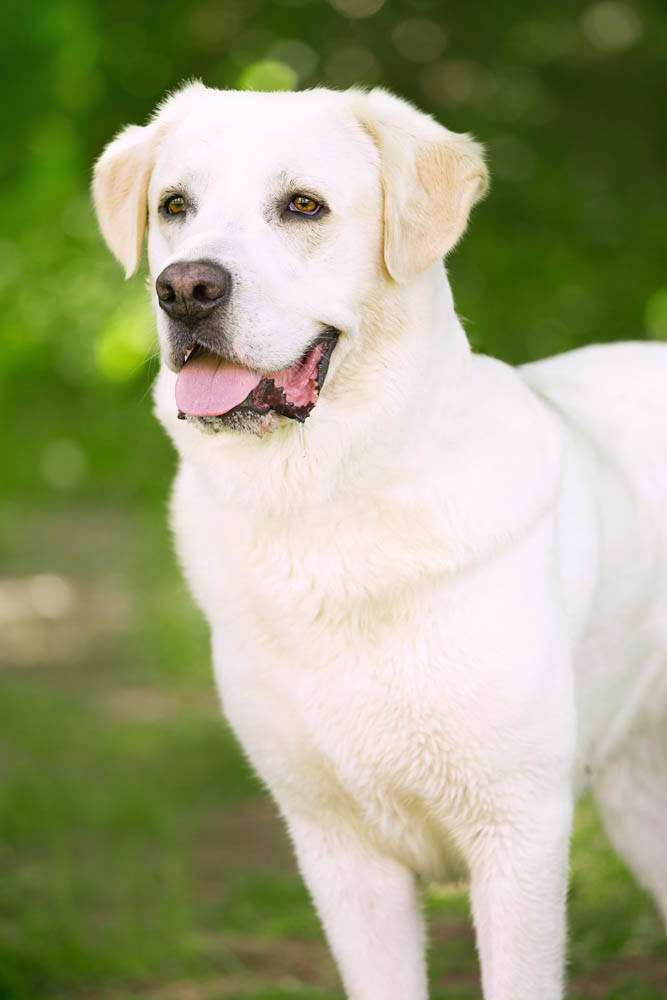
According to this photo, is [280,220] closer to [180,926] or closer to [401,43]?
[180,926]

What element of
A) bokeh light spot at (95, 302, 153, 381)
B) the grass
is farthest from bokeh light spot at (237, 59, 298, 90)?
the grass

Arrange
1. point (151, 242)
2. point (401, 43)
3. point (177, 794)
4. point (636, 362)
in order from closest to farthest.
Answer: point (151, 242)
point (636, 362)
point (177, 794)
point (401, 43)

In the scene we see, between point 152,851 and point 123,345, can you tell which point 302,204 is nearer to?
point 152,851

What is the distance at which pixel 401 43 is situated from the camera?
23.9 feet

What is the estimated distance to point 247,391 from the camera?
8.37 ft

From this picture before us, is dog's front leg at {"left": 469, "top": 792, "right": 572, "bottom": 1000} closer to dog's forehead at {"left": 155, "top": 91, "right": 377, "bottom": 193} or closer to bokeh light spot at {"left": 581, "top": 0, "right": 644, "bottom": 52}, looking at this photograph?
dog's forehead at {"left": 155, "top": 91, "right": 377, "bottom": 193}

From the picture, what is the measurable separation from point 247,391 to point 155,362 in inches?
108

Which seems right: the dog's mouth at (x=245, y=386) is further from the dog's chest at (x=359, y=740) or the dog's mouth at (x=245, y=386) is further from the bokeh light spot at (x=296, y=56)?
the bokeh light spot at (x=296, y=56)

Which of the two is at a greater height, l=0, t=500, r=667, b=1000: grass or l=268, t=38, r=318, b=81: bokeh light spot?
l=268, t=38, r=318, b=81: bokeh light spot

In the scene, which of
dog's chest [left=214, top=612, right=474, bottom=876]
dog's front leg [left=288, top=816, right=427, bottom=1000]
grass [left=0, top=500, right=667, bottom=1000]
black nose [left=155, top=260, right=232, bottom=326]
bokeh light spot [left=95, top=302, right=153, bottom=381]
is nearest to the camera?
black nose [left=155, top=260, right=232, bottom=326]

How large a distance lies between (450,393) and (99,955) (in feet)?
7.63

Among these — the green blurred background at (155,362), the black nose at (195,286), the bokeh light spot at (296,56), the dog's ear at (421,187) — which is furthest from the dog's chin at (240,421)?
the bokeh light spot at (296,56)

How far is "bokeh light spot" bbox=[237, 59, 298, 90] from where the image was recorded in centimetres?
702

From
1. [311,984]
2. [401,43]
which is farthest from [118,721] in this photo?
[401,43]
